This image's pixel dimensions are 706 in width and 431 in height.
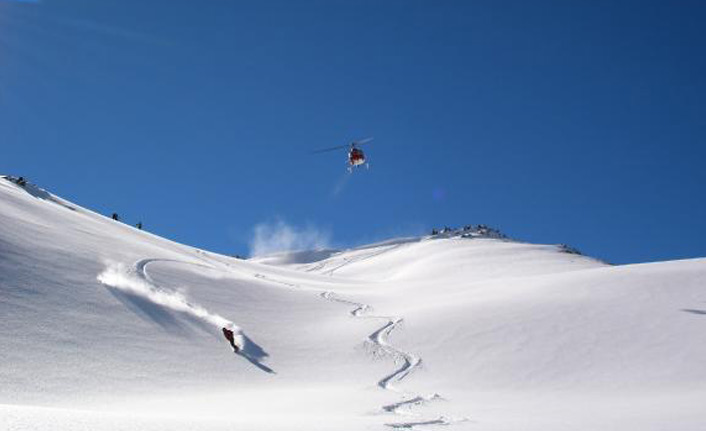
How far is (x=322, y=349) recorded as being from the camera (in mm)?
21234

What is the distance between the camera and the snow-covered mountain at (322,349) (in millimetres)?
11711

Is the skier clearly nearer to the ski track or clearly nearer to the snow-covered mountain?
the snow-covered mountain

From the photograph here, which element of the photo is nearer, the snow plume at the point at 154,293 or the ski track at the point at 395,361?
the ski track at the point at 395,361

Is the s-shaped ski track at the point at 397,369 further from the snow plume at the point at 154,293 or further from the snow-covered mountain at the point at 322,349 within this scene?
the snow plume at the point at 154,293

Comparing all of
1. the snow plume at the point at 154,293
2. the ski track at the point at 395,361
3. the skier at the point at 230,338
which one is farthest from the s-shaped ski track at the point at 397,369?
the snow plume at the point at 154,293

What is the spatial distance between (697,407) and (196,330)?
47.9 ft

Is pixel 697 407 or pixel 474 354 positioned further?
pixel 474 354

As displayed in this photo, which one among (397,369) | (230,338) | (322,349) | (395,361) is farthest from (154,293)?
(397,369)

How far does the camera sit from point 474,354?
19.6m

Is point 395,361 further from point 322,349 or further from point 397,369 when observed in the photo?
point 322,349

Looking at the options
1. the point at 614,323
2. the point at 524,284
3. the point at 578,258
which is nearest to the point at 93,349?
the point at 614,323

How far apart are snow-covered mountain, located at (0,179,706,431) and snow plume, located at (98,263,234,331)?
11cm

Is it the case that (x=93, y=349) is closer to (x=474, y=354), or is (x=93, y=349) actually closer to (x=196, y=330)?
(x=196, y=330)

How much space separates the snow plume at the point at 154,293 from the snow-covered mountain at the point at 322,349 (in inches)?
4.5
